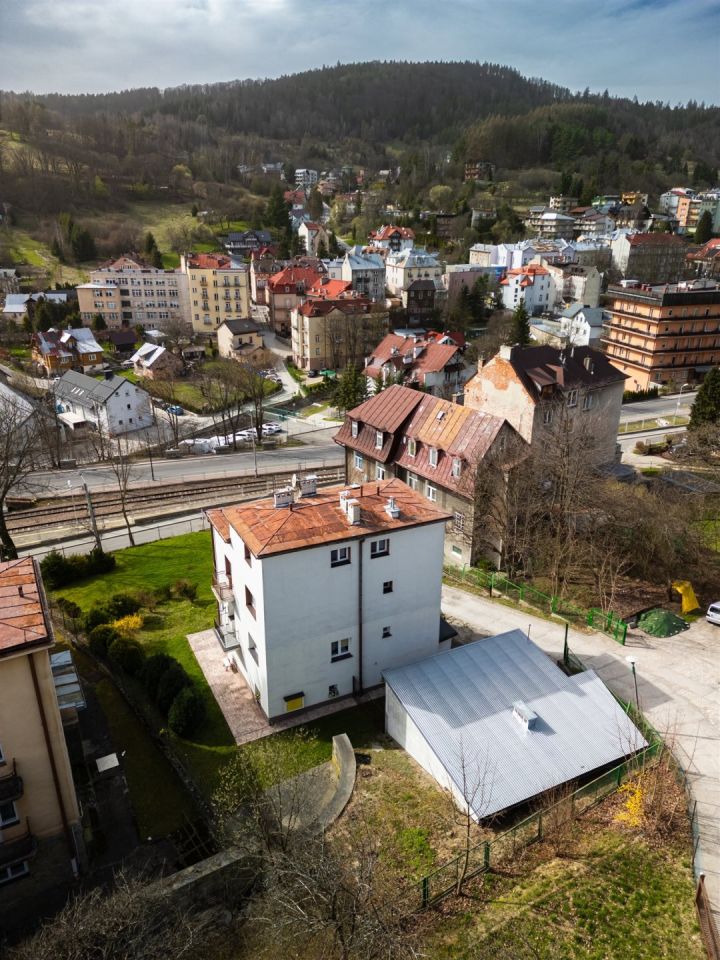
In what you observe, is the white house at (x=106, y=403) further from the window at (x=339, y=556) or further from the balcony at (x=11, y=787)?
the balcony at (x=11, y=787)

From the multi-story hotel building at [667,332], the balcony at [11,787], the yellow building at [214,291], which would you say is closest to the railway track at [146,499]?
the balcony at [11,787]

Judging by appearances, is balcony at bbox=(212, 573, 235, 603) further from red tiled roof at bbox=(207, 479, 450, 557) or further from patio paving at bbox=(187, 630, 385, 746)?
patio paving at bbox=(187, 630, 385, 746)

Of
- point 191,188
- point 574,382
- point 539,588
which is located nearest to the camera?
point 539,588

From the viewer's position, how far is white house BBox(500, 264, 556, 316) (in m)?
114

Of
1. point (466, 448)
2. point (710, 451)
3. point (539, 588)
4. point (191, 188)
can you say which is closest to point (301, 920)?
point (539, 588)

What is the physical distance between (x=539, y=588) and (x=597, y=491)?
22.3 ft

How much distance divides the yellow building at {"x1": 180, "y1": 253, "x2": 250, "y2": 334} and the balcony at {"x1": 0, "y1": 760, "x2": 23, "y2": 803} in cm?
10005

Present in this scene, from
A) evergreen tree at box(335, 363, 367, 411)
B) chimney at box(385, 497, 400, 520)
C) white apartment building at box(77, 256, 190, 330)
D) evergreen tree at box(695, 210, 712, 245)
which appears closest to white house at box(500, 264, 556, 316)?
evergreen tree at box(335, 363, 367, 411)

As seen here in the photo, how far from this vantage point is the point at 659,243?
131 meters

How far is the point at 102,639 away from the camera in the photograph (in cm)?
3008

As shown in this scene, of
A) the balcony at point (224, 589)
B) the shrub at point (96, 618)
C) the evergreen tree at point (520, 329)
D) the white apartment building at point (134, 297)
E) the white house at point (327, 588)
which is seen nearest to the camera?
the white house at point (327, 588)

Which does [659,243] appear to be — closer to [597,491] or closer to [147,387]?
[147,387]

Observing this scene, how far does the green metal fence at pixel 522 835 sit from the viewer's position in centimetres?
1755

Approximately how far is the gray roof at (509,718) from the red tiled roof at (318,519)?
5.77 meters
